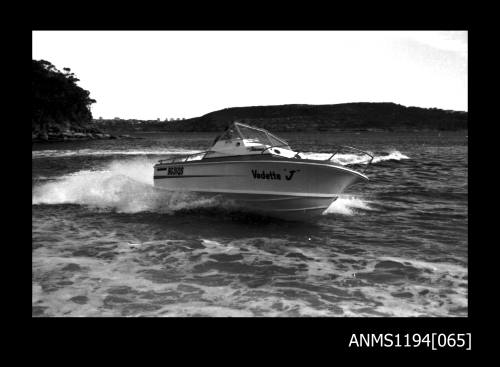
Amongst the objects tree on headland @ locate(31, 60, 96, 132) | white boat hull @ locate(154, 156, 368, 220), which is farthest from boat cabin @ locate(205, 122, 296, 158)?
tree on headland @ locate(31, 60, 96, 132)

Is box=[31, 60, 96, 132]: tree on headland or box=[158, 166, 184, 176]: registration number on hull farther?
box=[31, 60, 96, 132]: tree on headland

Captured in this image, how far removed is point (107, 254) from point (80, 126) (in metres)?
115

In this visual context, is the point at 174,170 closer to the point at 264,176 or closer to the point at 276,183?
the point at 264,176

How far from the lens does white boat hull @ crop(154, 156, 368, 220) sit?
37.7ft

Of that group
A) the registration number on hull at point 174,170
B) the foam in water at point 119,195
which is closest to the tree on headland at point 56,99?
the foam in water at point 119,195

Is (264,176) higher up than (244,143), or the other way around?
(244,143)

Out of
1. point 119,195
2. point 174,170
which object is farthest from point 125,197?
point 174,170

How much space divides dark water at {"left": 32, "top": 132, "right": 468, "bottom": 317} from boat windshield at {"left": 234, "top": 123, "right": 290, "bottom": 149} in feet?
8.90

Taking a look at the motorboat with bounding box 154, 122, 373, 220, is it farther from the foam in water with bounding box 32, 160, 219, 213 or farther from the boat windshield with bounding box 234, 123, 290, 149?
the foam in water with bounding box 32, 160, 219, 213

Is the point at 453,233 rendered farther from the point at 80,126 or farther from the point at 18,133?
the point at 80,126

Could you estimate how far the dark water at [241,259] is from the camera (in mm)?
6281

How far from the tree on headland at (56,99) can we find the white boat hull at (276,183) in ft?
307

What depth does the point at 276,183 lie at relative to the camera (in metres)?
12.0

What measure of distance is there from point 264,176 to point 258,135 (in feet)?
7.52
